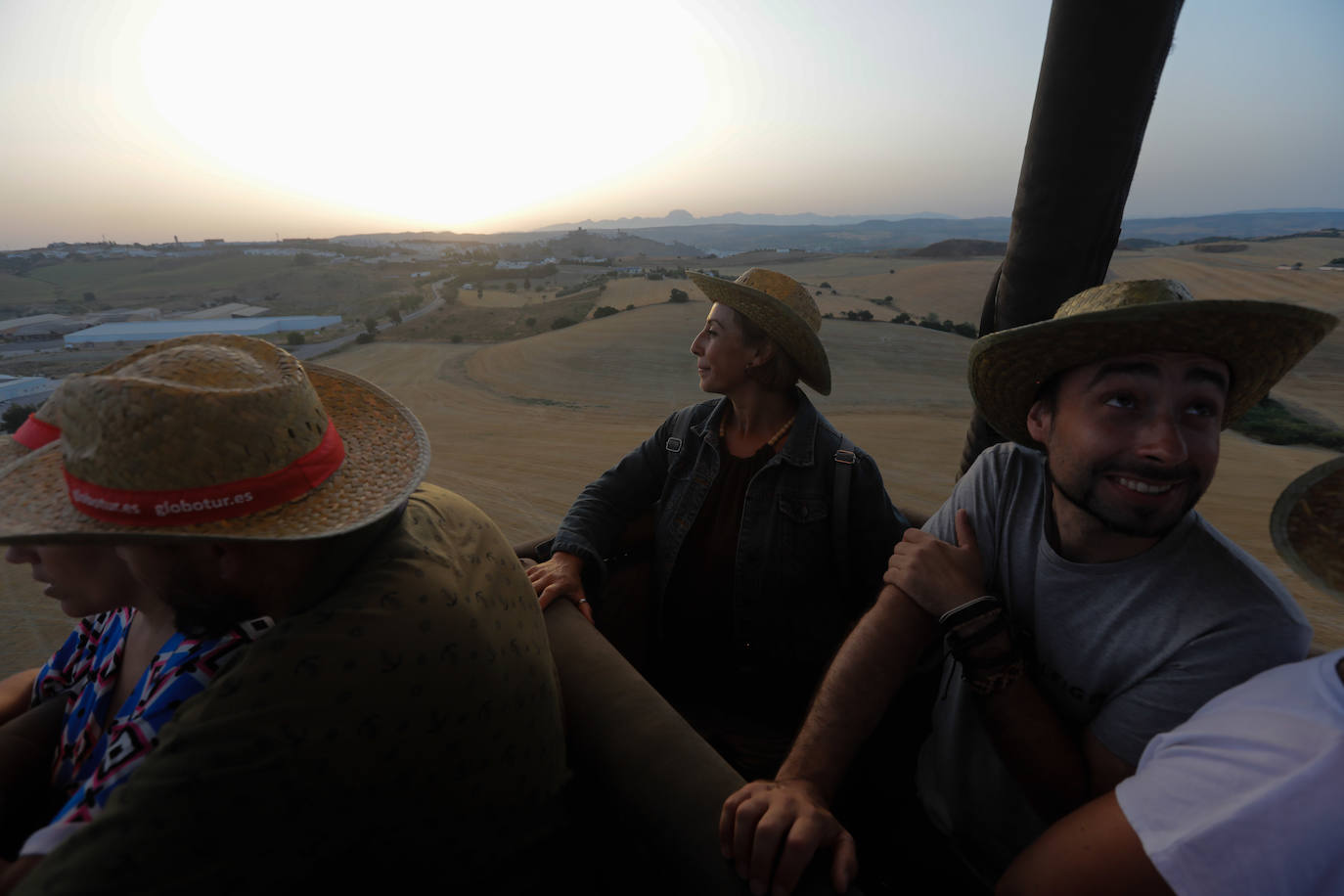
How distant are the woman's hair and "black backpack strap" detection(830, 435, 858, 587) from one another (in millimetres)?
453

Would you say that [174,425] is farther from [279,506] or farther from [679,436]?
[679,436]

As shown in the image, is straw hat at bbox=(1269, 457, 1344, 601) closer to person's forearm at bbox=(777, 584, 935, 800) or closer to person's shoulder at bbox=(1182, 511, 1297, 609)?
person's shoulder at bbox=(1182, 511, 1297, 609)

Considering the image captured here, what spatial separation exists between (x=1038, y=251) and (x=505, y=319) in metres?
25.5

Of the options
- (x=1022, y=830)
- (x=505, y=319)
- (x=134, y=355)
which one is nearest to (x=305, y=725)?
(x=134, y=355)

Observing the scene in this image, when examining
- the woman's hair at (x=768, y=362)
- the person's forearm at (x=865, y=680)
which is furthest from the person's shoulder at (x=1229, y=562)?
the woman's hair at (x=768, y=362)

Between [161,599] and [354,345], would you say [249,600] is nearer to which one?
[161,599]

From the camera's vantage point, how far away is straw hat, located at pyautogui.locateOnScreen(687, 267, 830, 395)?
2508mm

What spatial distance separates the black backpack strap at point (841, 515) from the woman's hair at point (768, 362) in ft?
1.49

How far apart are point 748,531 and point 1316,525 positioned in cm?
158

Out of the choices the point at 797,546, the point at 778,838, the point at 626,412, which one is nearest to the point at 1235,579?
the point at 778,838

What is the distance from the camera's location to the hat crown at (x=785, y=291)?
2.61 metres

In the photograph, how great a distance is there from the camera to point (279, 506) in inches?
46.2

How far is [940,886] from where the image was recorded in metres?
1.69

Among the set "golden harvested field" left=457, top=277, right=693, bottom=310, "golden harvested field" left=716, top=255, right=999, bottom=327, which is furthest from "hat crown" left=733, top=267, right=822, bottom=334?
"golden harvested field" left=457, top=277, right=693, bottom=310
